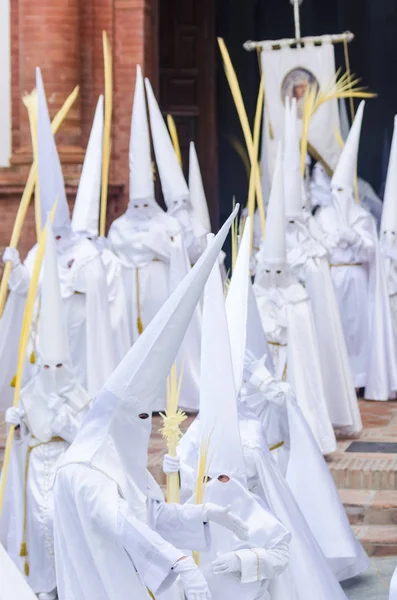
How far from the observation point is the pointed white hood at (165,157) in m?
10.7

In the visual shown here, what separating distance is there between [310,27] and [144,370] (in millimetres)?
12910

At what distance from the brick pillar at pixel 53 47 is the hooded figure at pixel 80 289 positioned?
6.98 feet

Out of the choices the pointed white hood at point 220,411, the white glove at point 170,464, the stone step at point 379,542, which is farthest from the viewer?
the stone step at point 379,542

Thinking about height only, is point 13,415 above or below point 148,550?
below

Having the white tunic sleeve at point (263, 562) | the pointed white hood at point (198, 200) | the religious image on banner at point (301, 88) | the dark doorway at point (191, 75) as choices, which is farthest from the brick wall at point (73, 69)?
the white tunic sleeve at point (263, 562)

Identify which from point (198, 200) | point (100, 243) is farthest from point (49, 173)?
point (198, 200)

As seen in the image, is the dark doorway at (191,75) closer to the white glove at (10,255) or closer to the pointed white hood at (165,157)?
the pointed white hood at (165,157)

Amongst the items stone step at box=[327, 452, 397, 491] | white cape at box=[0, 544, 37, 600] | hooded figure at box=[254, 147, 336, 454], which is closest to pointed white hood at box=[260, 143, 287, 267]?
hooded figure at box=[254, 147, 336, 454]

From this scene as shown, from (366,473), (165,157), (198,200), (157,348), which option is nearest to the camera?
(157,348)

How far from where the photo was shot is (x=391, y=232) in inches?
462

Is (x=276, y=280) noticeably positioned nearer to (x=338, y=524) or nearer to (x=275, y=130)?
(x=338, y=524)

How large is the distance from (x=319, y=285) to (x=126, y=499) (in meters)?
5.72

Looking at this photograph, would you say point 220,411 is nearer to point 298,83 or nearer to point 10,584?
point 10,584

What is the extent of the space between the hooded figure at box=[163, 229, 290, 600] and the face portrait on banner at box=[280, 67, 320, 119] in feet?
23.8
